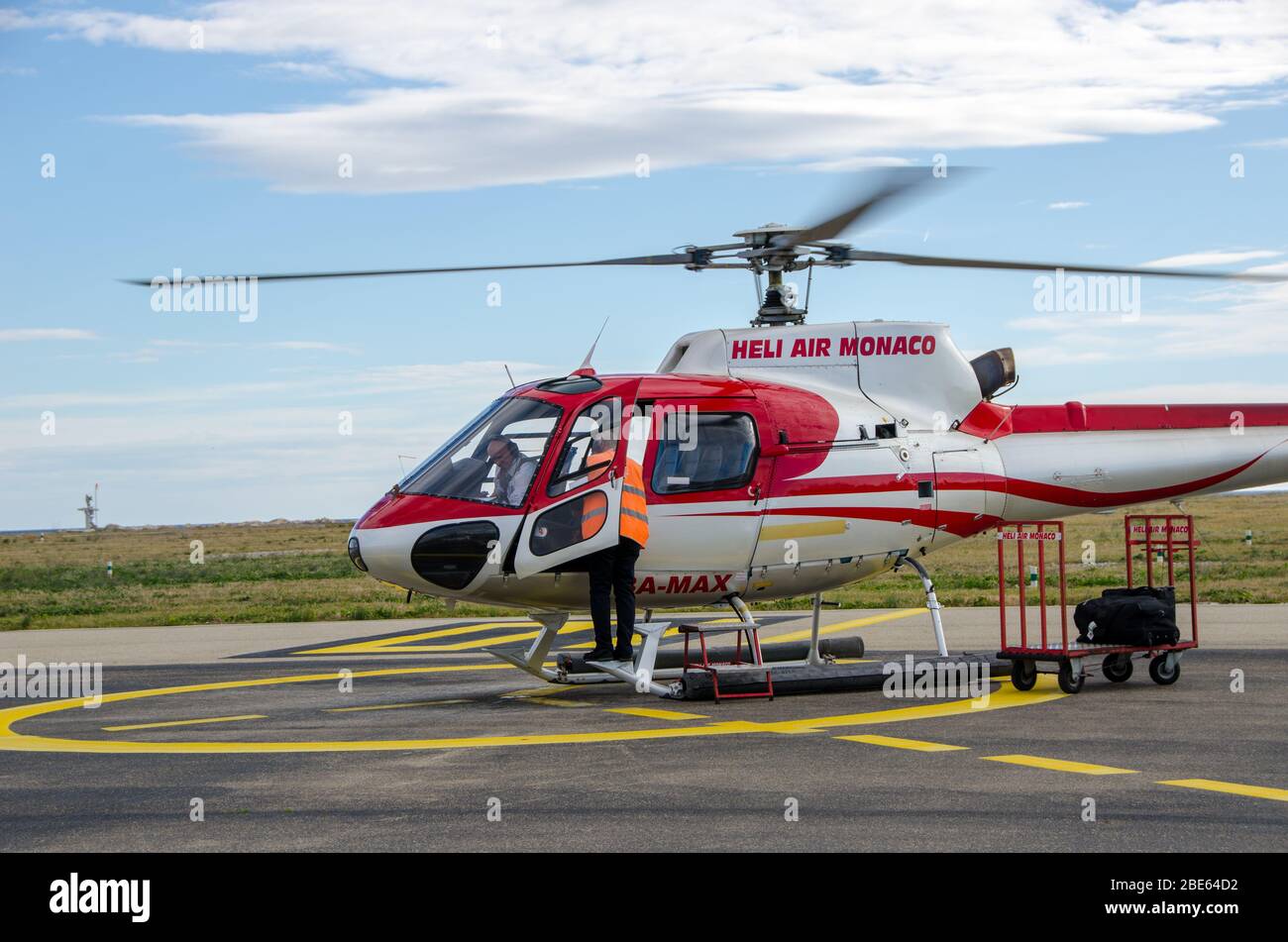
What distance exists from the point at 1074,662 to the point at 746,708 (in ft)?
10.6

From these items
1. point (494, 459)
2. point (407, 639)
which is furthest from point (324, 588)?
point (494, 459)

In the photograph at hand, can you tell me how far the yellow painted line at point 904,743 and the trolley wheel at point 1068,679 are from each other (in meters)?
3.12

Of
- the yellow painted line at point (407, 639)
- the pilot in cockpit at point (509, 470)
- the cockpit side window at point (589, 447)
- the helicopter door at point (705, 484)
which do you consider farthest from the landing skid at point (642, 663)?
the yellow painted line at point (407, 639)

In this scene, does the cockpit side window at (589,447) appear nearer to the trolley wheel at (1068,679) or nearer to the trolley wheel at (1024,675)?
the trolley wheel at (1024,675)

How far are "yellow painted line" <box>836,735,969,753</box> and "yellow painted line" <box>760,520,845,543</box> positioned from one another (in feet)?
10.1

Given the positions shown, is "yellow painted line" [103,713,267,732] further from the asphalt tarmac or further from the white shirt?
the white shirt

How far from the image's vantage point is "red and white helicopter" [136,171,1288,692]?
521 inches

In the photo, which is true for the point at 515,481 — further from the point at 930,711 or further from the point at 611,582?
the point at 930,711

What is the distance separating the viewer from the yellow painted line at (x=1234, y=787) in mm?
8711

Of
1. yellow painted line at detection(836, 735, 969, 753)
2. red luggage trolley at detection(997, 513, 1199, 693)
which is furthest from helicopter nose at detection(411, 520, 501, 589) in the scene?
red luggage trolley at detection(997, 513, 1199, 693)

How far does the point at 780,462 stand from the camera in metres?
14.1

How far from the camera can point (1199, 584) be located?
90.9ft
